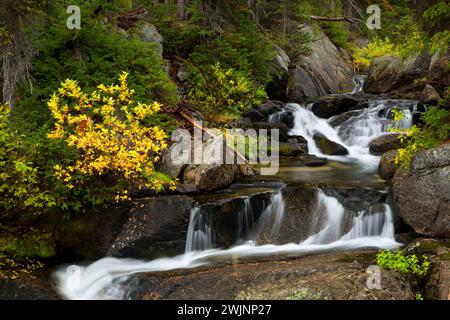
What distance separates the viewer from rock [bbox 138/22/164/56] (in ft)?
44.7

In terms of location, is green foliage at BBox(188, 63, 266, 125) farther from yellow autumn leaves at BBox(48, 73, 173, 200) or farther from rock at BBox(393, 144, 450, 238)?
rock at BBox(393, 144, 450, 238)

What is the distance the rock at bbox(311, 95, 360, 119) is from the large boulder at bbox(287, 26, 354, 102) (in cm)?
182

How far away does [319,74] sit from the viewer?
2191 cm

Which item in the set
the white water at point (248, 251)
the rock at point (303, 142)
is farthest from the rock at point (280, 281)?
the rock at point (303, 142)

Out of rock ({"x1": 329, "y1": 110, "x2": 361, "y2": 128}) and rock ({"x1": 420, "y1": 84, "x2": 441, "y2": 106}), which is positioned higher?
rock ({"x1": 420, "y1": 84, "x2": 441, "y2": 106})

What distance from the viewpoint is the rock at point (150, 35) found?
13.6 metres

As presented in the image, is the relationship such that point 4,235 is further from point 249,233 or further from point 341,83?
point 341,83

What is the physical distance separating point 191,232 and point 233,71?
25.4ft

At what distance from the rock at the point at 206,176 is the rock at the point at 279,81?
9.55 m

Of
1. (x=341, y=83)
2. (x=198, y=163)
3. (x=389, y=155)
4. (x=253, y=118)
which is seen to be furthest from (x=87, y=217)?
(x=341, y=83)

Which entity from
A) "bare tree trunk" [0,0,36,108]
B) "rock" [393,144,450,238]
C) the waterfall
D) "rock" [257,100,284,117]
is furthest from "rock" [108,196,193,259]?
"rock" [257,100,284,117]

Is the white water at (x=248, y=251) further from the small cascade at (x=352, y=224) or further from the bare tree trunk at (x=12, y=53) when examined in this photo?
the bare tree trunk at (x=12, y=53)

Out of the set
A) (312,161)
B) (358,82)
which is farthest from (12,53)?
(358,82)

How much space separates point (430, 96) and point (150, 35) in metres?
11.2
